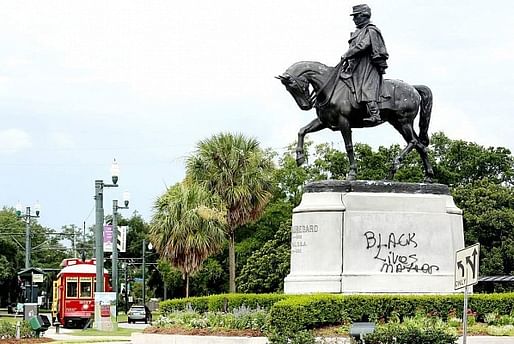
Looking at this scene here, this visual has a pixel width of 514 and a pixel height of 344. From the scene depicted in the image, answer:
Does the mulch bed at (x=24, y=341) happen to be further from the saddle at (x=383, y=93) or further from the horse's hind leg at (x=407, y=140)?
the saddle at (x=383, y=93)

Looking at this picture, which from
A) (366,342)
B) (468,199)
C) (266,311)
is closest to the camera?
(366,342)

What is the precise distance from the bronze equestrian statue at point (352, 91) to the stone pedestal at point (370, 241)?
1.11m

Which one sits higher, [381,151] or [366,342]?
[381,151]

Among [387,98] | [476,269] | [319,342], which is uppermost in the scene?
[387,98]

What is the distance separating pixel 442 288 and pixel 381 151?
133ft

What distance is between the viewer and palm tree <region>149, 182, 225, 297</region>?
46.7 meters

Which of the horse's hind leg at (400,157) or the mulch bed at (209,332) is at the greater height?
the horse's hind leg at (400,157)

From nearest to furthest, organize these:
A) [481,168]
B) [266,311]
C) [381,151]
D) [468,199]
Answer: [266,311], [468,199], [381,151], [481,168]

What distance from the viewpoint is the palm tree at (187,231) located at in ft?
153

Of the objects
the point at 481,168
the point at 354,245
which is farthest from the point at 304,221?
the point at 481,168

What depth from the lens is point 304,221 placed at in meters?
24.4

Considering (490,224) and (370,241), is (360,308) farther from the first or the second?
(490,224)

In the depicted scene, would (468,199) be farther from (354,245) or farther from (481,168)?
(354,245)

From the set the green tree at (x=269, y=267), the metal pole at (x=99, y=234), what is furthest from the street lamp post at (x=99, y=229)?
the green tree at (x=269, y=267)
